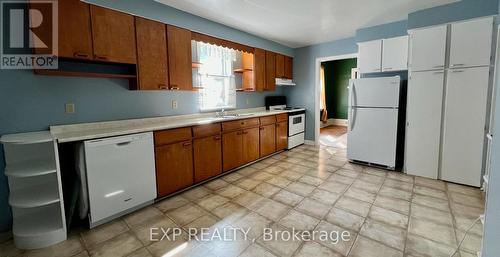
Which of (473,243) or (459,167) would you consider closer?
(473,243)

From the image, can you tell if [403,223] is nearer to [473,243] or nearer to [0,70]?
[473,243]

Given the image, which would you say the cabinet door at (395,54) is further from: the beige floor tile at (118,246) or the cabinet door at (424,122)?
the beige floor tile at (118,246)

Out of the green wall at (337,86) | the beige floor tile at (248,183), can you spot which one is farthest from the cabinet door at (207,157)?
the green wall at (337,86)

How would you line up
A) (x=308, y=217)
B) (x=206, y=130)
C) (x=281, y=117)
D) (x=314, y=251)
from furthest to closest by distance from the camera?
1. (x=281, y=117)
2. (x=206, y=130)
3. (x=308, y=217)
4. (x=314, y=251)

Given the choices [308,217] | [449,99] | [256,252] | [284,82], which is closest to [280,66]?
[284,82]

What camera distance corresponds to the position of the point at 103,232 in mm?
2074

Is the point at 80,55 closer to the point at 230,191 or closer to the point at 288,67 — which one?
the point at 230,191

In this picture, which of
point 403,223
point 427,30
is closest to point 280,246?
point 403,223

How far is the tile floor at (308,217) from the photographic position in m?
1.82

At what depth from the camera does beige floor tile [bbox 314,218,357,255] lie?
1.83 m

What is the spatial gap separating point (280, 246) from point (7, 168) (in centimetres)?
249

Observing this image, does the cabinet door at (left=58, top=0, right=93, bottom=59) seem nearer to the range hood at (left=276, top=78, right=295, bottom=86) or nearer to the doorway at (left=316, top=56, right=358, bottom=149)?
the range hood at (left=276, top=78, right=295, bottom=86)

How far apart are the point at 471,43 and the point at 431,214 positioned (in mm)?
2305

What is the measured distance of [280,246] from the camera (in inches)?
73.2
